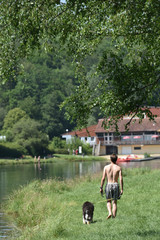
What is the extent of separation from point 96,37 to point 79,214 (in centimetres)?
574

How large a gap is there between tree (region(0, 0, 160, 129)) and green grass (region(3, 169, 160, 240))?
300 centimetres

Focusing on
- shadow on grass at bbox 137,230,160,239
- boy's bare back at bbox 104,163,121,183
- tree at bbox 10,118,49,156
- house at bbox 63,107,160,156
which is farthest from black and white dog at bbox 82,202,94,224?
house at bbox 63,107,160,156

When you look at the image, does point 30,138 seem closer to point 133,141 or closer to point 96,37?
point 133,141

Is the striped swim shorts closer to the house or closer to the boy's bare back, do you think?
the boy's bare back

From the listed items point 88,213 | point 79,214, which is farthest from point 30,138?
point 88,213

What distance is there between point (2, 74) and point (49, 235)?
4.34 meters

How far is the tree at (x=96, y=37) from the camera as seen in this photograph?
1176cm

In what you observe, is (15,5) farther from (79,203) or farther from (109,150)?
(109,150)

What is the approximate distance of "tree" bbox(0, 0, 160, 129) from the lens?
1176 centimetres

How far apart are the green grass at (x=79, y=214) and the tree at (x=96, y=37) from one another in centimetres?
300

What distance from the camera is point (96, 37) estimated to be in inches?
570

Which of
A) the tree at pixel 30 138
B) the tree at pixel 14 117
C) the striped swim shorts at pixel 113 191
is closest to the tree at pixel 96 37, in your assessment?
the striped swim shorts at pixel 113 191

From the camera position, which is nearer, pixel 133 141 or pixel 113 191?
pixel 113 191

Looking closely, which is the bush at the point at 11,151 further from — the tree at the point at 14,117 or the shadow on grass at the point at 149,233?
the shadow on grass at the point at 149,233
